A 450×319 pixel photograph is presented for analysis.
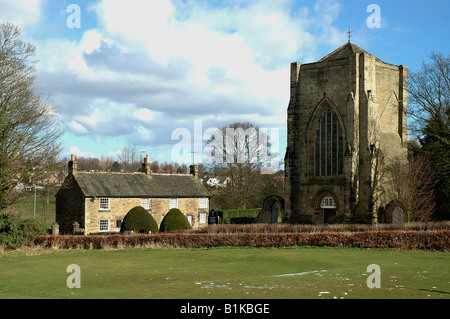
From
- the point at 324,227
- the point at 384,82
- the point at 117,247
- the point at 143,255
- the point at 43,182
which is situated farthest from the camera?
the point at 384,82

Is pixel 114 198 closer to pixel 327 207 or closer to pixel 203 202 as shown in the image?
pixel 203 202

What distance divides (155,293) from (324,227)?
21405 millimetres

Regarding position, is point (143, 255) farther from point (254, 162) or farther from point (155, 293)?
point (254, 162)

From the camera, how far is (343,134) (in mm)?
43000

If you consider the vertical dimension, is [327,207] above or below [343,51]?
below

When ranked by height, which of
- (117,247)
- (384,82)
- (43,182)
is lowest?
(117,247)

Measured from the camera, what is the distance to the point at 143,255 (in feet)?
86.2

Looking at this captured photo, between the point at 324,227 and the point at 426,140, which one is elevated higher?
the point at 426,140

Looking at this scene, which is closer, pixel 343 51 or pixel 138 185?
pixel 343 51

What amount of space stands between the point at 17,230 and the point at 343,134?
25.5 m

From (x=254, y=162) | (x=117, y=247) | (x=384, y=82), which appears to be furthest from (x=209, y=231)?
(x=254, y=162)

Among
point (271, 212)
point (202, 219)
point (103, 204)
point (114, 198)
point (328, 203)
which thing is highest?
point (114, 198)

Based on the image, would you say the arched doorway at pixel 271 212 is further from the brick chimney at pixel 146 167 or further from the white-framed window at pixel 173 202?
the brick chimney at pixel 146 167

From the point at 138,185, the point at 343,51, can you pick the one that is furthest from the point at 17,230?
the point at 343,51
